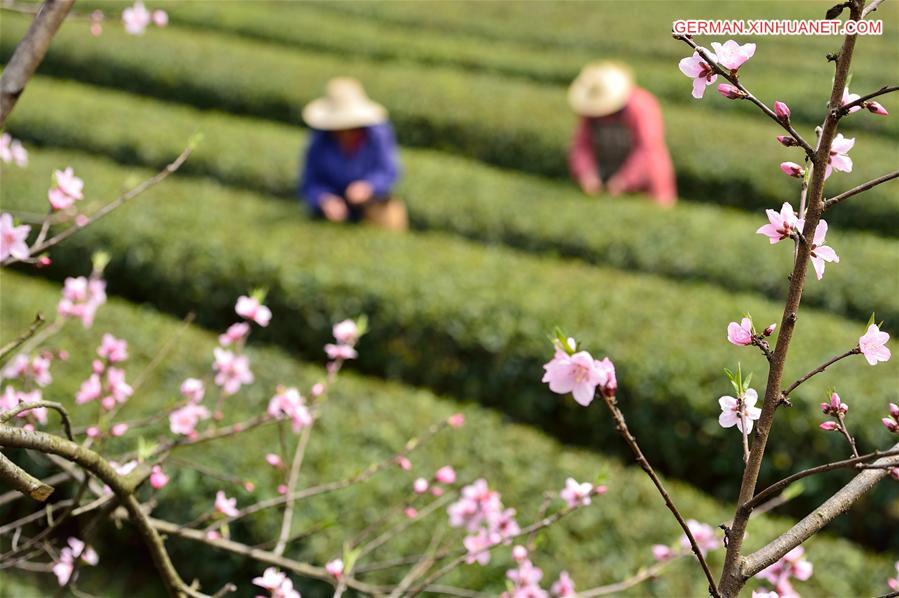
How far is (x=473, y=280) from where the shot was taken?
5.63 meters

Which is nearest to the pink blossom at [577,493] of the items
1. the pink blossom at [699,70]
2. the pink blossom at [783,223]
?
the pink blossom at [783,223]

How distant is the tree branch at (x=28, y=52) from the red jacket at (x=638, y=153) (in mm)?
5747

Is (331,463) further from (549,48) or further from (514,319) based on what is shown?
(549,48)

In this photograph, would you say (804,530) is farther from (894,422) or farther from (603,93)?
(603,93)

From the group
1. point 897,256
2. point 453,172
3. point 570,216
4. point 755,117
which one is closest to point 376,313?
point 570,216

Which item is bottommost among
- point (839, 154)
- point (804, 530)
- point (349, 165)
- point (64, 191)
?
point (349, 165)

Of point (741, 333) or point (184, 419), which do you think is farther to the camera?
point (184, 419)

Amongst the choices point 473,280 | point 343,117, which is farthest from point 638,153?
point 343,117

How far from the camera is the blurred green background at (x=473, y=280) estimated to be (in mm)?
3939

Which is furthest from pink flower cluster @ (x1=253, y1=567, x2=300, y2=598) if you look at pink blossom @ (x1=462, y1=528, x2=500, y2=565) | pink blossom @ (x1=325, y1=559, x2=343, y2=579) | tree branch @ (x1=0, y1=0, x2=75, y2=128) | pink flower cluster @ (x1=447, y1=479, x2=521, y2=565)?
tree branch @ (x1=0, y1=0, x2=75, y2=128)

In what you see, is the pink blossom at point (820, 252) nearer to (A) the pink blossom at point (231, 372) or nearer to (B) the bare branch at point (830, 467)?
(B) the bare branch at point (830, 467)

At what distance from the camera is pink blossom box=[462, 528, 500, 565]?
91.5 inches

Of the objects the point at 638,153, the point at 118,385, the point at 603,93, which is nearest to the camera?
the point at 118,385

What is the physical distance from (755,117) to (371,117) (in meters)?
4.95
